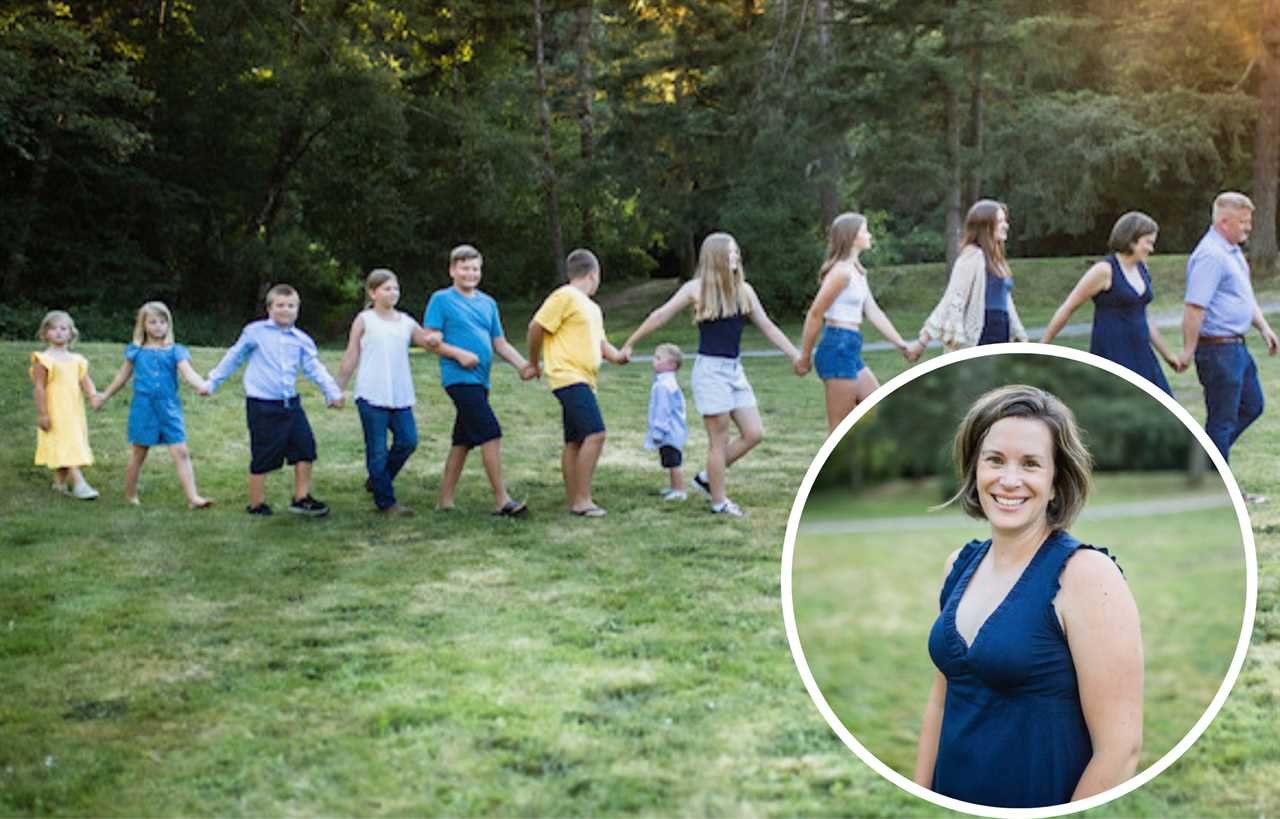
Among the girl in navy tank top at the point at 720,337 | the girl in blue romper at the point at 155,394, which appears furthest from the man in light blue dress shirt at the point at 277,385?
the girl in navy tank top at the point at 720,337

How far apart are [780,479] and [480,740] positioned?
18.2 feet

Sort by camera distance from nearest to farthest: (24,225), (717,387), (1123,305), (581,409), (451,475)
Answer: (1123,305), (717,387), (581,409), (451,475), (24,225)

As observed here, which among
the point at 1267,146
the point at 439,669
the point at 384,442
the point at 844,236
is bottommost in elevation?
the point at 439,669

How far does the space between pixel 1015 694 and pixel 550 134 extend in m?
28.6

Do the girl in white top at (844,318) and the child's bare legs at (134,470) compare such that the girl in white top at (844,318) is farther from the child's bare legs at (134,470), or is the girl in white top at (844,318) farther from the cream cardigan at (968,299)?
the child's bare legs at (134,470)

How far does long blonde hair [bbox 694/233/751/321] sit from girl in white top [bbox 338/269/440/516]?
1.62 m

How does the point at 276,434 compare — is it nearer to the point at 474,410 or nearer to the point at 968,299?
the point at 474,410

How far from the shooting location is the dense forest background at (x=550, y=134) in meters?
26.0

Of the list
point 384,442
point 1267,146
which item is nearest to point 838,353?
point 384,442

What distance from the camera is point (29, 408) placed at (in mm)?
12141

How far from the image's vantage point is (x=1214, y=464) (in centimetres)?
171

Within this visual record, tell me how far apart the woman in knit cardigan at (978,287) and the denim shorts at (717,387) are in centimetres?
100

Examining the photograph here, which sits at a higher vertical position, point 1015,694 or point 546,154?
point 546,154

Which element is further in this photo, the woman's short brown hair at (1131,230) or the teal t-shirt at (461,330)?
the teal t-shirt at (461,330)
